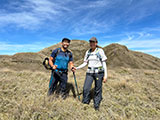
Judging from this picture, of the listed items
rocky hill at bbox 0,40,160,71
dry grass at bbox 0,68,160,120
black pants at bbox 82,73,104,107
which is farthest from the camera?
rocky hill at bbox 0,40,160,71

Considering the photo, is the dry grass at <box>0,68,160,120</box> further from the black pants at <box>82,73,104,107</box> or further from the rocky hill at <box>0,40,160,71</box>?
the rocky hill at <box>0,40,160,71</box>

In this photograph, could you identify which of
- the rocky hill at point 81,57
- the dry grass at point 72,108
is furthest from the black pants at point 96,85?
the rocky hill at point 81,57

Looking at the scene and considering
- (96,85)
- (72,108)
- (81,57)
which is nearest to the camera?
(72,108)

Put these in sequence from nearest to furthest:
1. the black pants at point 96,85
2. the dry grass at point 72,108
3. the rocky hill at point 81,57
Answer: the dry grass at point 72,108 → the black pants at point 96,85 → the rocky hill at point 81,57

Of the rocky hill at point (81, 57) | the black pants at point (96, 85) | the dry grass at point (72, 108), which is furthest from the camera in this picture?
the rocky hill at point (81, 57)

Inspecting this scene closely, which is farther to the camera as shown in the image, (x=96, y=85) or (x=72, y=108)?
(x=96, y=85)

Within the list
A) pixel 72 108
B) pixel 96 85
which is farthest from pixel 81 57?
pixel 72 108

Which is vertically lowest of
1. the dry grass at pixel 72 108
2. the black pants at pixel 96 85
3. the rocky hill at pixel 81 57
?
the dry grass at pixel 72 108

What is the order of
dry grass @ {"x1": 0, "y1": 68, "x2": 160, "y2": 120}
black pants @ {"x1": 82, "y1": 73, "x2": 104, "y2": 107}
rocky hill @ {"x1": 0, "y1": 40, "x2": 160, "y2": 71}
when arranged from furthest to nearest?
rocky hill @ {"x1": 0, "y1": 40, "x2": 160, "y2": 71}, black pants @ {"x1": 82, "y1": 73, "x2": 104, "y2": 107}, dry grass @ {"x1": 0, "y1": 68, "x2": 160, "y2": 120}

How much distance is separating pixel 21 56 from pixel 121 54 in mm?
20471

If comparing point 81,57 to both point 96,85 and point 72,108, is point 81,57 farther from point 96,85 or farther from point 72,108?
point 72,108

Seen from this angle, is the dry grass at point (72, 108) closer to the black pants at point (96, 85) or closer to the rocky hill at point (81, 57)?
the black pants at point (96, 85)

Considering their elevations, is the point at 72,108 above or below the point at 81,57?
below

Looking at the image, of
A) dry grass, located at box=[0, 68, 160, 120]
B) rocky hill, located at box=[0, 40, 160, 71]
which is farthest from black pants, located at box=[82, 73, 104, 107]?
rocky hill, located at box=[0, 40, 160, 71]
